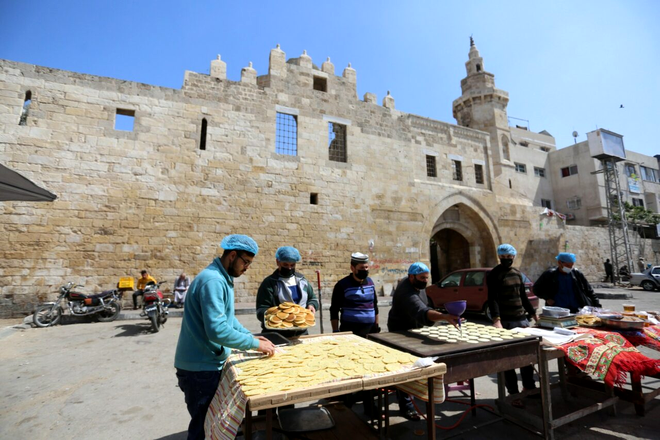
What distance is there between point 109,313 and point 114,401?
5.24 m

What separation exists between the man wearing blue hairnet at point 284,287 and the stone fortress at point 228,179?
22.6 ft

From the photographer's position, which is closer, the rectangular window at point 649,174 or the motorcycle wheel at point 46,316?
the motorcycle wheel at point 46,316

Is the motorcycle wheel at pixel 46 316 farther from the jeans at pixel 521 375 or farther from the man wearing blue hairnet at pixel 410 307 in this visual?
the jeans at pixel 521 375

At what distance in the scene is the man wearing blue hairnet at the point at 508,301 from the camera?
143 inches

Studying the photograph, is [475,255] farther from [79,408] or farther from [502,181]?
[79,408]

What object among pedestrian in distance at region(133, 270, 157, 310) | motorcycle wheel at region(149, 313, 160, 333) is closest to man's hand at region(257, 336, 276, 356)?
motorcycle wheel at region(149, 313, 160, 333)

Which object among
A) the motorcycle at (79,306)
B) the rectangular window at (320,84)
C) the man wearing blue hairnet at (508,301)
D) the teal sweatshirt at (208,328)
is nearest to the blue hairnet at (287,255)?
the teal sweatshirt at (208,328)

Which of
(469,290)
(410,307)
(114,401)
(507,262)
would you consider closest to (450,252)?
(469,290)

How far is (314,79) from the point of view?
484 inches

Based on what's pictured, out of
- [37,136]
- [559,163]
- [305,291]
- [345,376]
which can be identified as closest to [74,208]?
[37,136]

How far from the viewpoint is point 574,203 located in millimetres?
25359

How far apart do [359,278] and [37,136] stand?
10.2m

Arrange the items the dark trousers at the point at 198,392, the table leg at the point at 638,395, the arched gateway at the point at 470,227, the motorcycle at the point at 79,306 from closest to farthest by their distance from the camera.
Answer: the dark trousers at the point at 198,392 < the table leg at the point at 638,395 < the motorcycle at the point at 79,306 < the arched gateway at the point at 470,227

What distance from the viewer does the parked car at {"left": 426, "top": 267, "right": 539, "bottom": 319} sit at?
7.60m
